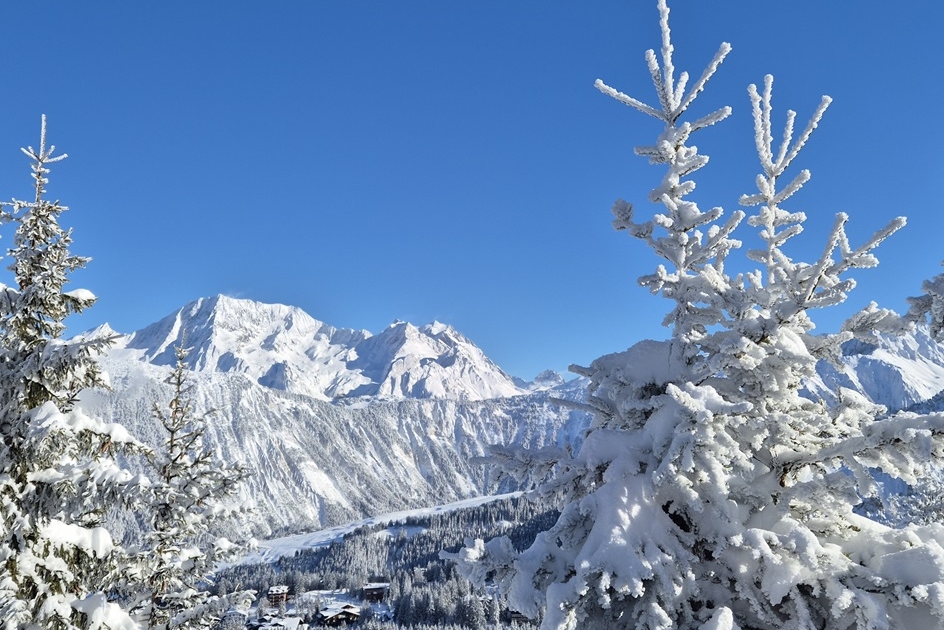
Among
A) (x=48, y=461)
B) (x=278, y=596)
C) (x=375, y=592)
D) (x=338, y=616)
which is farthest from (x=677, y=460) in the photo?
(x=375, y=592)

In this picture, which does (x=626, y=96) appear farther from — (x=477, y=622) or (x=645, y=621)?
(x=477, y=622)

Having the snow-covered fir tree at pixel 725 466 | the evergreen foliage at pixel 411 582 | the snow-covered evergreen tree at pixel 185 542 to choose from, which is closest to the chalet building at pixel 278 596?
the evergreen foliage at pixel 411 582

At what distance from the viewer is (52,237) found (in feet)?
34.4

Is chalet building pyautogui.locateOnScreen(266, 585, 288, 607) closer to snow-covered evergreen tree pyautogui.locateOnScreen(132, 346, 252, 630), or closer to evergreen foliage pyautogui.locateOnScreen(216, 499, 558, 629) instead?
evergreen foliage pyautogui.locateOnScreen(216, 499, 558, 629)

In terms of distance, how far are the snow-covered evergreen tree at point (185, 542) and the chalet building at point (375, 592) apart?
141m

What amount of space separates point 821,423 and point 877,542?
1.31 meters

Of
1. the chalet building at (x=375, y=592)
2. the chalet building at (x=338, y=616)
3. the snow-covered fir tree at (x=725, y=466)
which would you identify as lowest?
the chalet building at (x=338, y=616)

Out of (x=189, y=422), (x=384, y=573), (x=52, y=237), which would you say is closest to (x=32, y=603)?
(x=52, y=237)

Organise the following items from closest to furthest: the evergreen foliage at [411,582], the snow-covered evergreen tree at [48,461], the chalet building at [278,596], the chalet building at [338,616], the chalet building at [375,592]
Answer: the snow-covered evergreen tree at [48,461]
the evergreen foliage at [411,582]
the chalet building at [338,616]
the chalet building at [278,596]
the chalet building at [375,592]

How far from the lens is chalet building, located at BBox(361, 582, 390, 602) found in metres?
140

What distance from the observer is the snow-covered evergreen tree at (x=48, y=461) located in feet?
29.3

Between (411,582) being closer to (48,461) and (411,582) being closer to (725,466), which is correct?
(48,461)

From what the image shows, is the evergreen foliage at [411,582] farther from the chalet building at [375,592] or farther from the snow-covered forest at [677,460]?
the snow-covered forest at [677,460]

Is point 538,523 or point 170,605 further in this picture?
point 538,523
